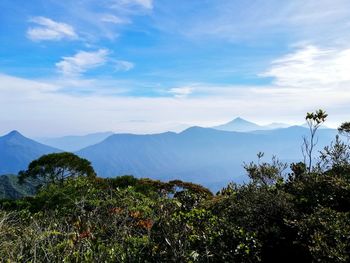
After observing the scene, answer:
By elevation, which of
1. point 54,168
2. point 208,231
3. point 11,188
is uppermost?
point 208,231

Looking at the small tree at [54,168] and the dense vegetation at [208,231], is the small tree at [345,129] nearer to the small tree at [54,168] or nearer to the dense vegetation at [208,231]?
the dense vegetation at [208,231]

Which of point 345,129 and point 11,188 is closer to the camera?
point 345,129

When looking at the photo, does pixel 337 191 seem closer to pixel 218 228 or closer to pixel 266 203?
pixel 266 203

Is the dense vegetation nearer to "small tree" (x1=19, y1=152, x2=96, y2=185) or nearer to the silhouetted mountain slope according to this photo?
"small tree" (x1=19, y1=152, x2=96, y2=185)

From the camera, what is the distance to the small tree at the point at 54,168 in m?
39.5

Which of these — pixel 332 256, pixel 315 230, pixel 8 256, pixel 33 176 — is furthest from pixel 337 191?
pixel 33 176

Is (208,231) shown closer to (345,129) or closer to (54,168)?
(345,129)

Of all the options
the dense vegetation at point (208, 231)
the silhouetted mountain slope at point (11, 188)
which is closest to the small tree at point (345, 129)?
the dense vegetation at point (208, 231)

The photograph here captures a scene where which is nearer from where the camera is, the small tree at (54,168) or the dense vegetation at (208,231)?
the dense vegetation at (208,231)

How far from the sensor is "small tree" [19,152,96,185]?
3953cm

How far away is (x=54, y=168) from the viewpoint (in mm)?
39938

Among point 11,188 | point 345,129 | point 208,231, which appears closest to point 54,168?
point 345,129

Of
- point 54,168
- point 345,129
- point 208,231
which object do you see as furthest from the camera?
point 54,168

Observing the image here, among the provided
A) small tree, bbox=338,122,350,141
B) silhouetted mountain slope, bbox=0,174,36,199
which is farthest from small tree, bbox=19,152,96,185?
silhouetted mountain slope, bbox=0,174,36,199
